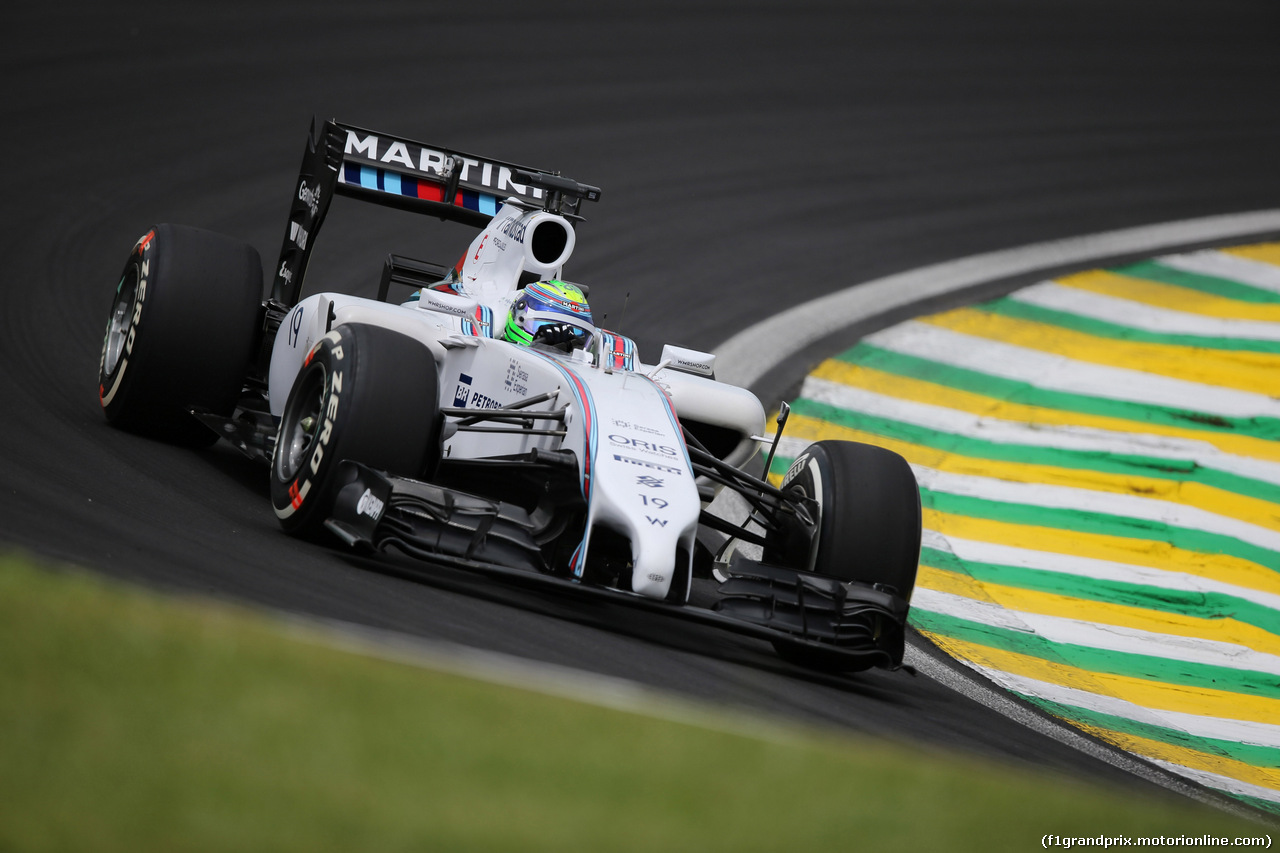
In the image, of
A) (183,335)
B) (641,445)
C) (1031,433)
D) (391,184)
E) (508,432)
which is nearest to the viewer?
(641,445)

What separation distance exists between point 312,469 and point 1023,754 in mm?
3047

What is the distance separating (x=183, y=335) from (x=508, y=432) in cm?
221

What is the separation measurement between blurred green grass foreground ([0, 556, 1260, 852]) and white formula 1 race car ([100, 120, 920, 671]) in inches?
55.3

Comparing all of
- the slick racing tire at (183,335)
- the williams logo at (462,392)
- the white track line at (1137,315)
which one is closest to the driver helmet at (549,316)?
the williams logo at (462,392)

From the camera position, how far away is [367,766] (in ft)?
10.6

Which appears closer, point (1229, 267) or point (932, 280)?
point (932, 280)

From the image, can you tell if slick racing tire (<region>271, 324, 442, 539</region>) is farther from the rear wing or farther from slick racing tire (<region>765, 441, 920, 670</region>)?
the rear wing

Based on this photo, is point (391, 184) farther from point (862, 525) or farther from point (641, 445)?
point (862, 525)

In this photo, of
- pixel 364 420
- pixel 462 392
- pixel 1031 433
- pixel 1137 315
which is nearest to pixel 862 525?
pixel 462 392

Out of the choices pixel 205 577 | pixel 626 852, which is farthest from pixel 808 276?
pixel 626 852

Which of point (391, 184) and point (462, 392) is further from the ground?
point (391, 184)

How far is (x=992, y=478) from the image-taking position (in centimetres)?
970

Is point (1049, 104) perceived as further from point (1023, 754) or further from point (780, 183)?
point (1023, 754)

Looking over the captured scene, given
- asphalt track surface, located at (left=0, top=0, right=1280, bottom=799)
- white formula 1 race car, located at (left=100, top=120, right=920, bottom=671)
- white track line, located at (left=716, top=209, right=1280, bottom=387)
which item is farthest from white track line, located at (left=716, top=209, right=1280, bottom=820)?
white formula 1 race car, located at (left=100, top=120, right=920, bottom=671)
